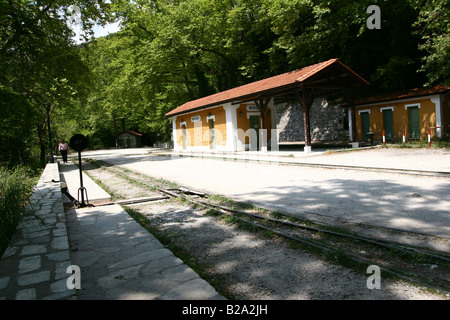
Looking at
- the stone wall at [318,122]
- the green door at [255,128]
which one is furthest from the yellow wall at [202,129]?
the stone wall at [318,122]

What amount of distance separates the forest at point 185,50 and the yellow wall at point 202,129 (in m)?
6.61

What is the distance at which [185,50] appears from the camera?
100 feet

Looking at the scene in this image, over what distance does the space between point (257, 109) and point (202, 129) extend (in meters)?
5.46

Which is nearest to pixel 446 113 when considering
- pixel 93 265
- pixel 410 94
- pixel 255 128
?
pixel 410 94

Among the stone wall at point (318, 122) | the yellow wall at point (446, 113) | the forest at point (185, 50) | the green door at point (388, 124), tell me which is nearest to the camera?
the forest at point (185, 50)

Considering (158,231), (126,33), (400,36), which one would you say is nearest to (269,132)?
(400,36)

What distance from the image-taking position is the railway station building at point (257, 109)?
1658cm

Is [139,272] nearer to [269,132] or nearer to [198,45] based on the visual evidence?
[269,132]

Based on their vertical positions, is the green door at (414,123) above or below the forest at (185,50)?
below

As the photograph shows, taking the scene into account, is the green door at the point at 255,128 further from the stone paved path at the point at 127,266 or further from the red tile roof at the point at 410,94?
the stone paved path at the point at 127,266

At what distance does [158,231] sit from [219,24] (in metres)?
29.3

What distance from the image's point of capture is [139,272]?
3.59 metres

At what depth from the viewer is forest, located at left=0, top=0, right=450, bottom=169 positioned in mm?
13078

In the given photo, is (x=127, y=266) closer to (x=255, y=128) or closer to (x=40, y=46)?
(x=40, y=46)
